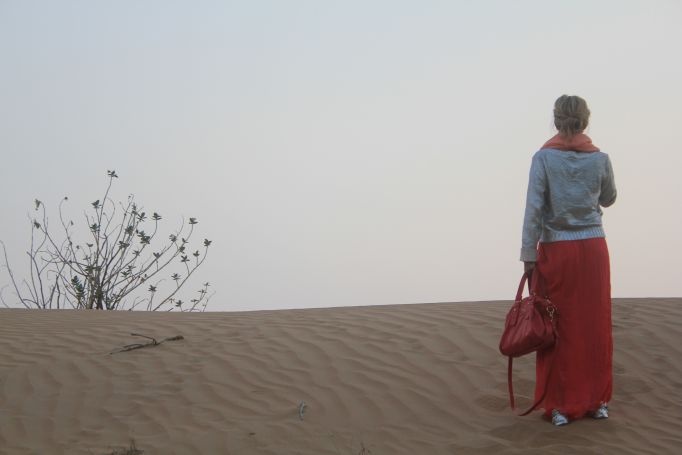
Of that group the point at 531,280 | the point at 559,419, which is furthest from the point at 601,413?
the point at 531,280

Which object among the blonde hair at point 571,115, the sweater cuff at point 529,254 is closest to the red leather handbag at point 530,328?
the sweater cuff at point 529,254

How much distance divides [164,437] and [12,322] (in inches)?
174

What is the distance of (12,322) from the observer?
937cm

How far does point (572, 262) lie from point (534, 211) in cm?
38

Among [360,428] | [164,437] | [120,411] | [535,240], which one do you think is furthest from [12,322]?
[535,240]

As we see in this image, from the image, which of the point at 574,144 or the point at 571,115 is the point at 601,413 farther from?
the point at 571,115

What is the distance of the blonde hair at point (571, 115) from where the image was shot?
5469 mm

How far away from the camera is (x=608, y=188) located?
5633 millimetres

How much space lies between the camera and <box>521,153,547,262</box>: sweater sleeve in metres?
5.50

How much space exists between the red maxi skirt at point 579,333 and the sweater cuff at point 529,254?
4.9 inches

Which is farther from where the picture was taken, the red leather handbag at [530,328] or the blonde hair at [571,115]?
the blonde hair at [571,115]

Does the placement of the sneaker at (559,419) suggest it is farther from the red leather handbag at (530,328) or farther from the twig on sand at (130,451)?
the twig on sand at (130,451)

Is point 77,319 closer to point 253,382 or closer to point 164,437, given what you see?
point 253,382

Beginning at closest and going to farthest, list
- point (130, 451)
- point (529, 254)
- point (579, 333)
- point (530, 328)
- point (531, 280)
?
point (130, 451) → point (530, 328) → point (579, 333) → point (529, 254) → point (531, 280)
